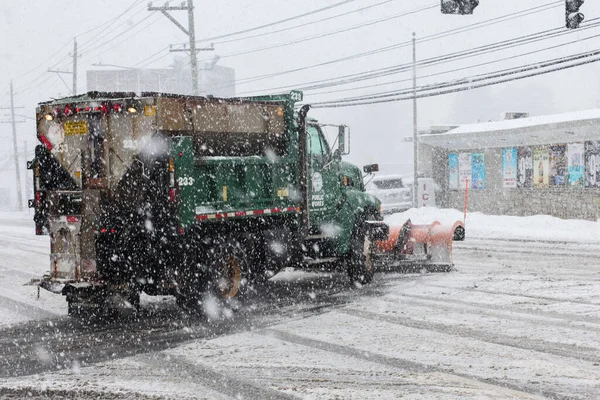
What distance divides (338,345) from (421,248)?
608 centimetres

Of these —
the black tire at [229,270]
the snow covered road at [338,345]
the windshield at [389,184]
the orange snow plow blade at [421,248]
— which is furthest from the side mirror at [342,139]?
the windshield at [389,184]

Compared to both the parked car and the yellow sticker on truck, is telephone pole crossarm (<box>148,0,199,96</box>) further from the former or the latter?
the yellow sticker on truck

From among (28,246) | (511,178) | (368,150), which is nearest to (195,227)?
(28,246)

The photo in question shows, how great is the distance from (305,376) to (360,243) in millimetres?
5903

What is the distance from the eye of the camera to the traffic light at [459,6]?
14883mm

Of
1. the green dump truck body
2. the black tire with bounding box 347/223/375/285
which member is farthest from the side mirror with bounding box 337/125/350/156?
the black tire with bounding box 347/223/375/285

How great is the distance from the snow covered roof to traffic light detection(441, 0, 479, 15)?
1157cm

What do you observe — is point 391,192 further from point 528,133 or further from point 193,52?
point 193,52

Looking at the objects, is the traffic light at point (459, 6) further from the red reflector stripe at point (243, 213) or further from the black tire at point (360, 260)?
the red reflector stripe at point (243, 213)

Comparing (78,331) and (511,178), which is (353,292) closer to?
(78,331)

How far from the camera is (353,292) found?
36.8 ft

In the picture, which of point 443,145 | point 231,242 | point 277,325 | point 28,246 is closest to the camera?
point 277,325

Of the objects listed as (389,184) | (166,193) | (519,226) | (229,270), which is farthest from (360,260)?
(389,184)

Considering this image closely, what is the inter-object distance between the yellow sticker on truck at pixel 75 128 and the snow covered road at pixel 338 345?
8.08 ft
